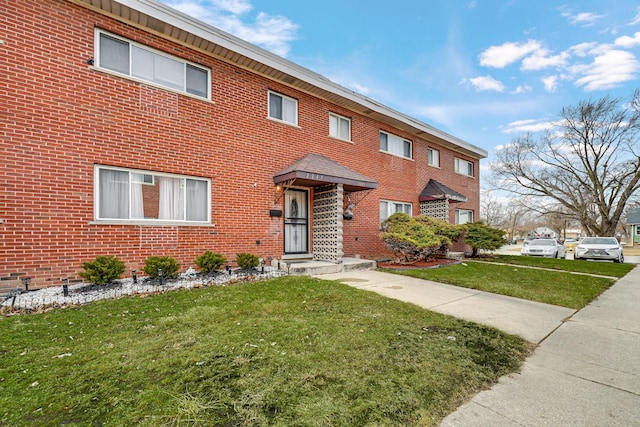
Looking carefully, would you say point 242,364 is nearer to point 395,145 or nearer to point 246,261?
point 246,261

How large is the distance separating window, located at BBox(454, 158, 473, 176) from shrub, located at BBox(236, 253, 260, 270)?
46.4 feet

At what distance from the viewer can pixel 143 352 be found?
10.3ft

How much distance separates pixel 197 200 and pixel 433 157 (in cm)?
1247

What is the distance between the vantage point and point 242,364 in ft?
9.50

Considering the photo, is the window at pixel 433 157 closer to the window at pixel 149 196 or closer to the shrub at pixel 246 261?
the shrub at pixel 246 261

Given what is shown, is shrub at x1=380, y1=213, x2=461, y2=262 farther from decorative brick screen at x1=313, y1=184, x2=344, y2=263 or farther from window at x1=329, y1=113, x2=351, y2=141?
window at x1=329, y1=113, x2=351, y2=141

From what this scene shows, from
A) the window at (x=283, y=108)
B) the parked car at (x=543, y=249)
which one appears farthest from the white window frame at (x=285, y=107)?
the parked car at (x=543, y=249)

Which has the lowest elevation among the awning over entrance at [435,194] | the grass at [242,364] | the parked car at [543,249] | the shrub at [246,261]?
the parked car at [543,249]

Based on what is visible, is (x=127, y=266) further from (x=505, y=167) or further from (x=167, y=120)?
(x=505, y=167)

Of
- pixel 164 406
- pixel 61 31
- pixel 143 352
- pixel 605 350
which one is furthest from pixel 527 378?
pixel 61 31

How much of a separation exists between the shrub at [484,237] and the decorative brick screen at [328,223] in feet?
24.8

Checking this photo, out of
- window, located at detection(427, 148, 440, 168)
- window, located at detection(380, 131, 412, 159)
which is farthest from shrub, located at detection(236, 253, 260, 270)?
window, located at detection(427, 148, 440, 168)

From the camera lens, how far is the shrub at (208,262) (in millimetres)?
7077

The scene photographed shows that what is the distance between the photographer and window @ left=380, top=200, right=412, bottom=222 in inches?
506
